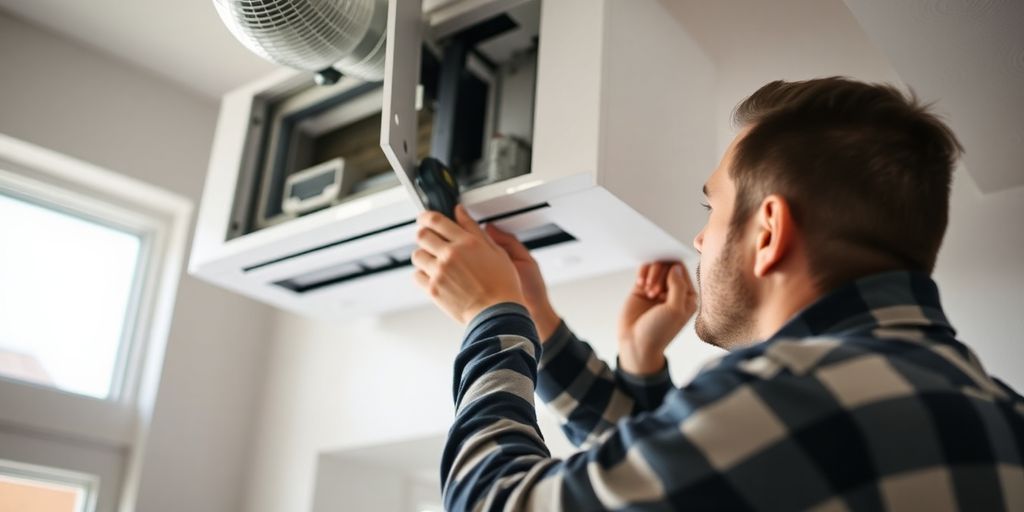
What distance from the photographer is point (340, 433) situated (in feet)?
6.44

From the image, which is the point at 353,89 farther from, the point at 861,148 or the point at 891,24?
the point at 861,148

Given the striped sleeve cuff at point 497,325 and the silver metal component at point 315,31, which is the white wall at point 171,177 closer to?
the silver metal component at point 315,31

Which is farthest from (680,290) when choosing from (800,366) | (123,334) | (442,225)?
(123,334)

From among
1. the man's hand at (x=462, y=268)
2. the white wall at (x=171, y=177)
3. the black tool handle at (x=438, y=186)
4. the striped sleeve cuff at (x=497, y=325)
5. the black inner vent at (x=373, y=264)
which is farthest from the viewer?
the white wall at (x=171, y=177)

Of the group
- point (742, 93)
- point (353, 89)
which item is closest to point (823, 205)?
point (742, 93)

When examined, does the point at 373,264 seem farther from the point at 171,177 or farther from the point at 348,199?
the point at 171,177

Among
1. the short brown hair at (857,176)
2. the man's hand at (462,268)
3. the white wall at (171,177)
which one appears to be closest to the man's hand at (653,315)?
the man's hand at (462,268)

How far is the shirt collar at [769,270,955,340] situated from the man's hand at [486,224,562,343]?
0.54m

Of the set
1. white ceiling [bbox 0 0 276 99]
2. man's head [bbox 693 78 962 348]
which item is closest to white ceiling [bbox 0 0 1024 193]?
Result: white ceiling [bbox 0 0 276 99]

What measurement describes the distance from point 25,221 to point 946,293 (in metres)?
1.82

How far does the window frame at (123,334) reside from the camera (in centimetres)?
191

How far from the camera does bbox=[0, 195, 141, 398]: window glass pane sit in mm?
1997

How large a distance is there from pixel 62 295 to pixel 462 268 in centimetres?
141

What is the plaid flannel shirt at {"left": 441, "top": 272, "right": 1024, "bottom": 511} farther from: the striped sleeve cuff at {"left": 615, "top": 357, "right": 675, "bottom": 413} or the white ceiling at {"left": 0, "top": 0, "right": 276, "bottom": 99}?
the white ceiling at {"left": 0, "top": 0, "right": 276, "bottom": 99}
